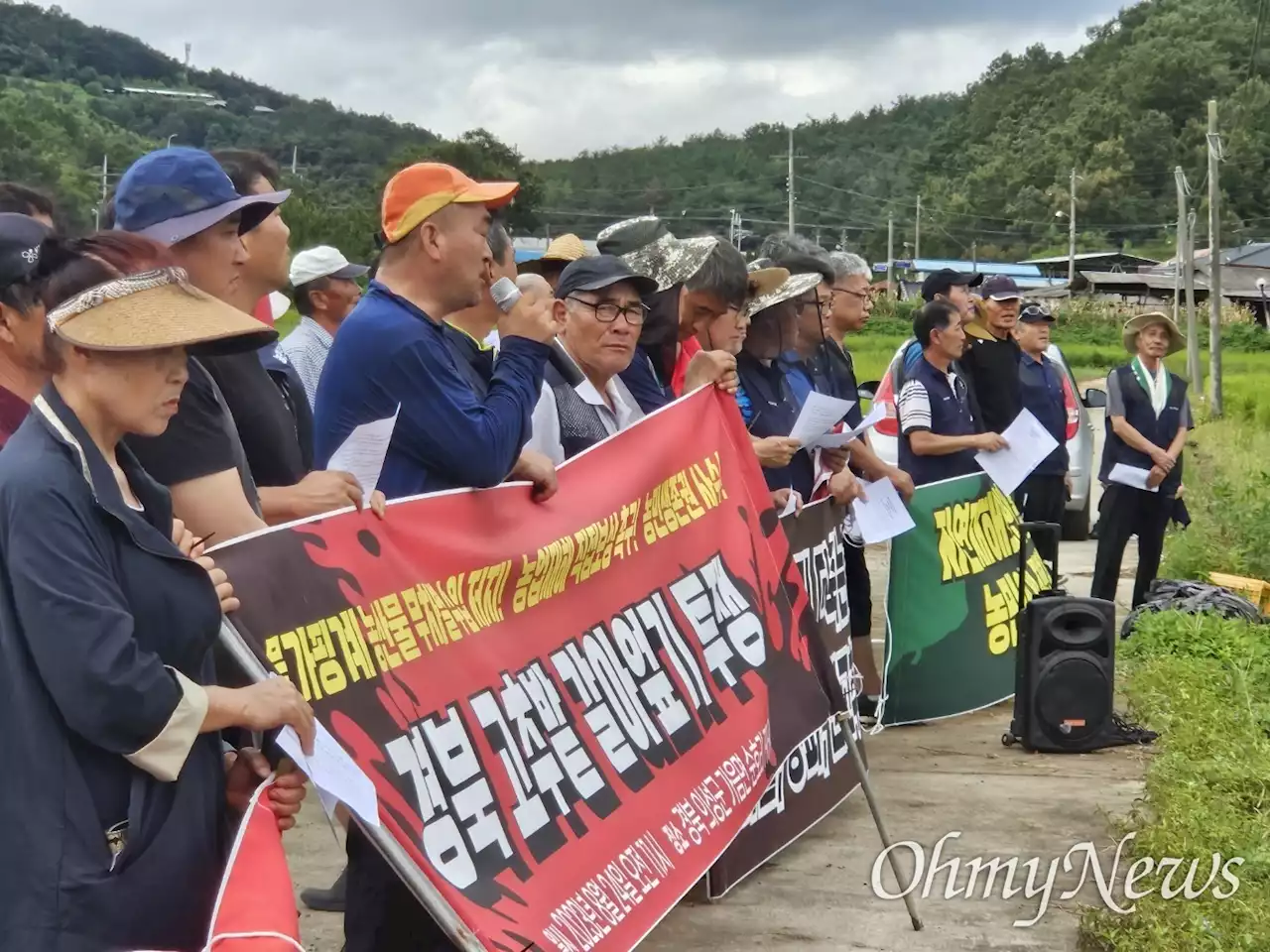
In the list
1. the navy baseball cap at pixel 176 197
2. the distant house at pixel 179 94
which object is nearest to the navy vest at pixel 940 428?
the navy baseball cap at pixel 176 197

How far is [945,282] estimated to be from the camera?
768 centimetres

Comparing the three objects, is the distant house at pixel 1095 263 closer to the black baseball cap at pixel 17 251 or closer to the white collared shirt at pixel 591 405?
the white collared shirt at pixel 591 405

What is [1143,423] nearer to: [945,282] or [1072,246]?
[945,282]

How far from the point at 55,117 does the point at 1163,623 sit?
3764 inches

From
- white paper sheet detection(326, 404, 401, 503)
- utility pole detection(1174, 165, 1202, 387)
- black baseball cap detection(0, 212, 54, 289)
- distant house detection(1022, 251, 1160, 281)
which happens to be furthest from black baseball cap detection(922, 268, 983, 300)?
distant house detection(1022, 251, 1160, 281)

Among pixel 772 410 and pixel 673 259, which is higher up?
pixel 673 259

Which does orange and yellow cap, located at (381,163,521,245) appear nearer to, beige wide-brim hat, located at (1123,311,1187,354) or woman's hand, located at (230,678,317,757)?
woman's hand, located at (230,678,317,757)

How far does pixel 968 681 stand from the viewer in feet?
23.1

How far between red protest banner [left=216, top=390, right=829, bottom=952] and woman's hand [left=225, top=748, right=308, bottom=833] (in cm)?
19

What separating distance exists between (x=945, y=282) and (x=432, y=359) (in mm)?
4923

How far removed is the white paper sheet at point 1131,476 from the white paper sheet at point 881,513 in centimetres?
321

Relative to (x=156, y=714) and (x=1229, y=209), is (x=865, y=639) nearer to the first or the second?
(x=156, y=714)

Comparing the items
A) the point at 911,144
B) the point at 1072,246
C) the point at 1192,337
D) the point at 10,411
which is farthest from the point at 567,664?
the point at 911,144

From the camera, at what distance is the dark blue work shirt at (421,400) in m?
3.26
